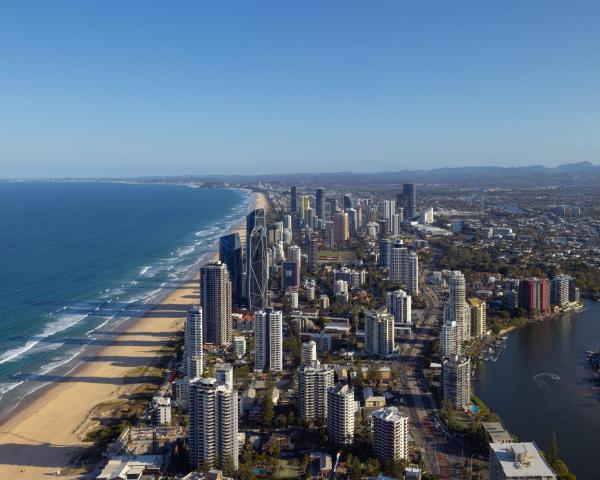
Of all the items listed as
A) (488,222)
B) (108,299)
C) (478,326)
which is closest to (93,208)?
(488,222)

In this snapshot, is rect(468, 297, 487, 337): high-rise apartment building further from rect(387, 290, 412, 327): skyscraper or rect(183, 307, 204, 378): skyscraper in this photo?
rect(183, 307, 204, 378): skyscraper

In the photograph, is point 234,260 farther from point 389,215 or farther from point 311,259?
point 389,215

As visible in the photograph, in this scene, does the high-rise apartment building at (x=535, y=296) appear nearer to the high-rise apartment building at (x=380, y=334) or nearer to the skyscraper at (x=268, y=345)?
the high-rise apartment building at (x=380, y=334)

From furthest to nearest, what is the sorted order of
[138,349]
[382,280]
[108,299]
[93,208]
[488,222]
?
[93,208] → [488,222] → [382,280] → [108,299] → [138,349]

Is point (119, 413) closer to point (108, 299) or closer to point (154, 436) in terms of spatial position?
point (154, 436)

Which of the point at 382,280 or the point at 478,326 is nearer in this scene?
the point at 478,326

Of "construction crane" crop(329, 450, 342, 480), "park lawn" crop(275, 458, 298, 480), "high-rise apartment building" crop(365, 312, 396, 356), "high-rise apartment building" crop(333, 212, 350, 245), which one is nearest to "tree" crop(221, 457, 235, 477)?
"park lawn" crop(275, 458, 298, 480)

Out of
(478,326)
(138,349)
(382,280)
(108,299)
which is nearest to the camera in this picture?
(138,349)
